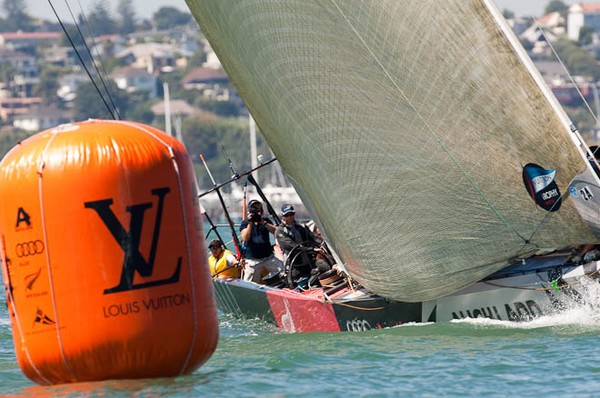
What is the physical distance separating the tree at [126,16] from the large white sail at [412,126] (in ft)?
580

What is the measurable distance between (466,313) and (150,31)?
185 meters

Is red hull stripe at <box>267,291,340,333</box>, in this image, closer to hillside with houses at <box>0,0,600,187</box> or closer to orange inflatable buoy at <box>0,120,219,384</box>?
orange inflatable buoy at <box>0,120,219,384</box>

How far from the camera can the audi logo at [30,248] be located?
9320 mm

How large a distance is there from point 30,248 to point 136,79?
129138 millimetres

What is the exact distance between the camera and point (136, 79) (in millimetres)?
137500

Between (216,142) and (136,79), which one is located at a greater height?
(136,79)

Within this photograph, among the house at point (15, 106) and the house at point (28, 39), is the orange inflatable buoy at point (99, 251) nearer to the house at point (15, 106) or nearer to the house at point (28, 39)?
the house at point (15, 106)

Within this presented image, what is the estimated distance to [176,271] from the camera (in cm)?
948

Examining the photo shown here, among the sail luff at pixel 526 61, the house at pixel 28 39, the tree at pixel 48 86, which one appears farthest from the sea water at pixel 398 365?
the house at pixel 28 39

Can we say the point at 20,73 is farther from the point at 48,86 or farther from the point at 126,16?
the point at 126,16

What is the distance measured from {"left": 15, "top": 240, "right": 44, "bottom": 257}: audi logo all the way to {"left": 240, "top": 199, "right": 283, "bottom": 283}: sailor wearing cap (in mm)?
6269

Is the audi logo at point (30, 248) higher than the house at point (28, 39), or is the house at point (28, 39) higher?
the house at point (28, 39)

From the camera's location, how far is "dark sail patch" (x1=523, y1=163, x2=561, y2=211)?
12398mm

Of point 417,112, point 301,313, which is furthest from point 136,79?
point 417,112
